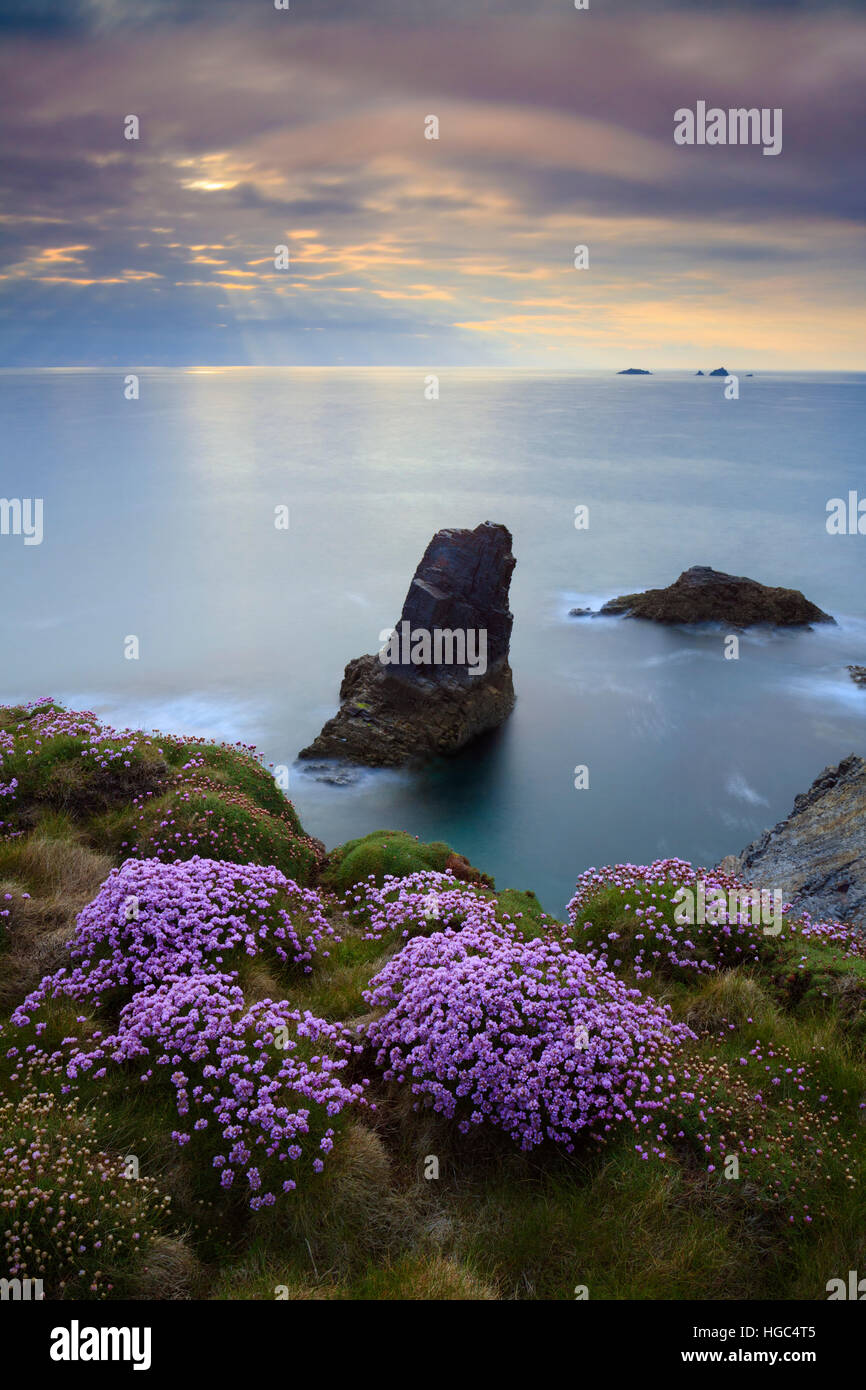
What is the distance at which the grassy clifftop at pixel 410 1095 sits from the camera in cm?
746

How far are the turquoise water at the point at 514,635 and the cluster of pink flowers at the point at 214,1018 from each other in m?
17.8

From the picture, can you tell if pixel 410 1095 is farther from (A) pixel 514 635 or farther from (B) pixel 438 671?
(A) pixel 514 635

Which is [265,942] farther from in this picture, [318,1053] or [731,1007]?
[731,1007]

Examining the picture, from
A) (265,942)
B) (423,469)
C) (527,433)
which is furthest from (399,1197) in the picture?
(527,433)

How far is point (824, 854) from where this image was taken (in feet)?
57.2

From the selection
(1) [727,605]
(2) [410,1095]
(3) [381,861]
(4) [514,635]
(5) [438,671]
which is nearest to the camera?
(2) [410,1095]

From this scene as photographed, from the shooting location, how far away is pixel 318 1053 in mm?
9570

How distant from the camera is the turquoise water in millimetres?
35156

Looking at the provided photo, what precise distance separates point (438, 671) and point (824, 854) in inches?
924

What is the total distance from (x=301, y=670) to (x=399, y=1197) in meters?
42.9

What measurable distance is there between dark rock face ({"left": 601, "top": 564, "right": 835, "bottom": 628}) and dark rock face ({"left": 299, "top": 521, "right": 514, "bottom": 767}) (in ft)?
64.7

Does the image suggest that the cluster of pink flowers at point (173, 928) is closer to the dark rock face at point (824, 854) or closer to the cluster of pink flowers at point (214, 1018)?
the cluster of pink flowers at point (214, 1018)
